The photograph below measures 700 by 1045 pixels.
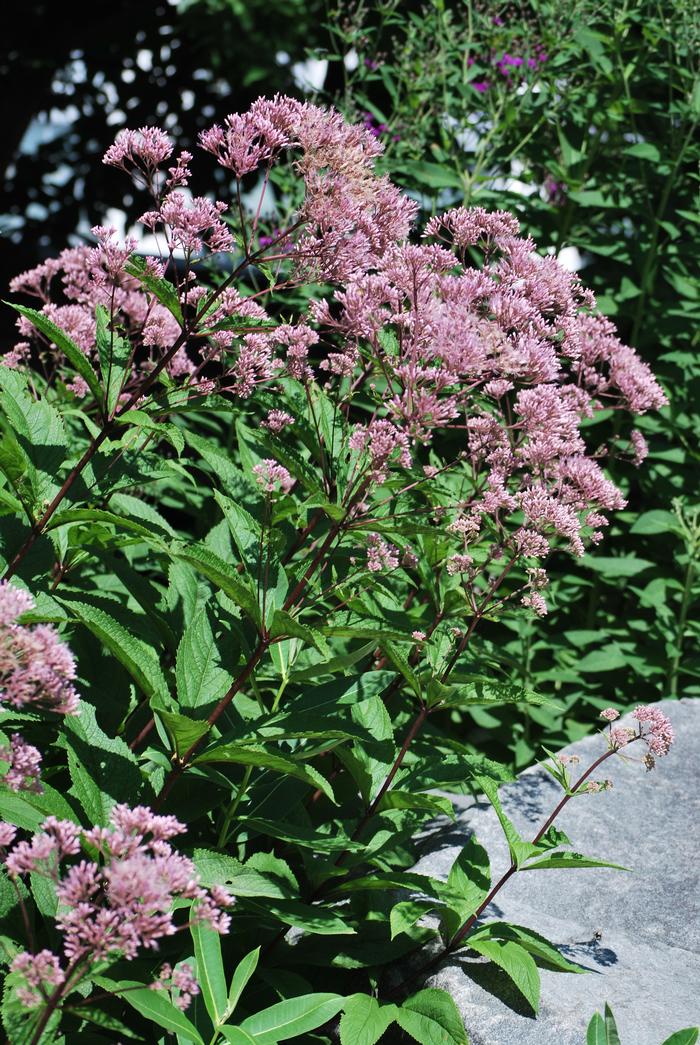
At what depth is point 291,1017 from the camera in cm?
224

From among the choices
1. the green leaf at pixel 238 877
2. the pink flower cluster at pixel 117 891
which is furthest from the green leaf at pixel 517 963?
the pink flower cluster at pixel 117 891

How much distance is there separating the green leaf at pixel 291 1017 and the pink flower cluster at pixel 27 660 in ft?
3.07

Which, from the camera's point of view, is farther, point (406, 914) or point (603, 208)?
point (603, 208)

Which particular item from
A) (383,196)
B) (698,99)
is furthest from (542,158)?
(383,196)

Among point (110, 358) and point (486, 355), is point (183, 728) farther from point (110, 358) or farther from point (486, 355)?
point (486, 355)

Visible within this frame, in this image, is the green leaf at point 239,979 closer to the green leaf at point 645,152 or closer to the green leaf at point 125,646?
the green leaf at point 125,646

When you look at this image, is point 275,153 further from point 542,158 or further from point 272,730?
point 542,158

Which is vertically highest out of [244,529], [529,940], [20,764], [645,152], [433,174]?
[645,152]

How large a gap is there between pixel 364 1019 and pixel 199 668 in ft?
2.95

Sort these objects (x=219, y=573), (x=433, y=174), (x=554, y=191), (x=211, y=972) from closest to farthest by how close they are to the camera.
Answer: (x=211, y=972) → (x=219, y=573) → (x=433, y=174) → (x=554, y=191)

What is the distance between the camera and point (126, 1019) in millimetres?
2379

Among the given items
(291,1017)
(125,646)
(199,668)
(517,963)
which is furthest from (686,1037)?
(125,646)

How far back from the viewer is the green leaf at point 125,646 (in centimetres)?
230

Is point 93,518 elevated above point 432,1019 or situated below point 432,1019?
above
